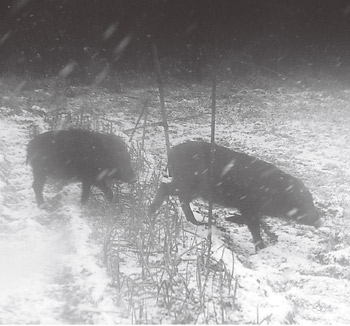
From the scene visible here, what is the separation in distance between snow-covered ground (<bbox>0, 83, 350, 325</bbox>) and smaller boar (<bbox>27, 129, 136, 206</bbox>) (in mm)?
283

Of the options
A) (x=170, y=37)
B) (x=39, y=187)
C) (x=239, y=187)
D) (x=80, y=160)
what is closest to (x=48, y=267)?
(x=39, y=187)

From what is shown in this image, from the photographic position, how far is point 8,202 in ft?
19.1

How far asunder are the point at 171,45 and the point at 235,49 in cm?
160

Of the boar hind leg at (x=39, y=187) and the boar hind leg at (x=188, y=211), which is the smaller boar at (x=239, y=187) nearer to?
the boar hind leg at (x=188, y=211)

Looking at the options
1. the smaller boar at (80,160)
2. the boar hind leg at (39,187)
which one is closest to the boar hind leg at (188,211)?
the smaller boar at (80,160)

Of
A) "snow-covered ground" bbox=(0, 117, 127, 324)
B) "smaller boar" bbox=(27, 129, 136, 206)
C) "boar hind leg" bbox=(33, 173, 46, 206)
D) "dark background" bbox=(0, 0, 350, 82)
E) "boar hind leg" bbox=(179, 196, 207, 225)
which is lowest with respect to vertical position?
"snow-covered ground" bbox=(0, 117, 127, 324)

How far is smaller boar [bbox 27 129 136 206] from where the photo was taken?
599 cm

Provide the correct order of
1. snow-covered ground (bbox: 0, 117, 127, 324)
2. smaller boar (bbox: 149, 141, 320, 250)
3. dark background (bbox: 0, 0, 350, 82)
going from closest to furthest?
snow-covered ground (bbox: 0, 117, 127, 324)
smaller boar (bbox: 149, 141, 320, 250)
dark background (bbox: 0, 0, 350, 82)

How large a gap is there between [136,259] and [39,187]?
5.65 ft

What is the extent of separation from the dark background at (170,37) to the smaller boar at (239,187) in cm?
566

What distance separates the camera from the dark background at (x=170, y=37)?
12406 millimetres

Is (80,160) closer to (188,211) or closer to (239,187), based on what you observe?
(188,211)

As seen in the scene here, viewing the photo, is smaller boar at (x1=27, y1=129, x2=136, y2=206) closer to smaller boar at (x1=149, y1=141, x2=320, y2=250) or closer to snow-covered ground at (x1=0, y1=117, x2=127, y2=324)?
snow-covered ground at (x1=0, y1=117, x2=127, y2=324)

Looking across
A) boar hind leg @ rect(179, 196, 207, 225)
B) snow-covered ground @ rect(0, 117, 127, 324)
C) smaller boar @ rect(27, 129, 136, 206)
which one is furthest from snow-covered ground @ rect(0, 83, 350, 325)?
smaller boar @ rect(27, 129, 136, 206)
